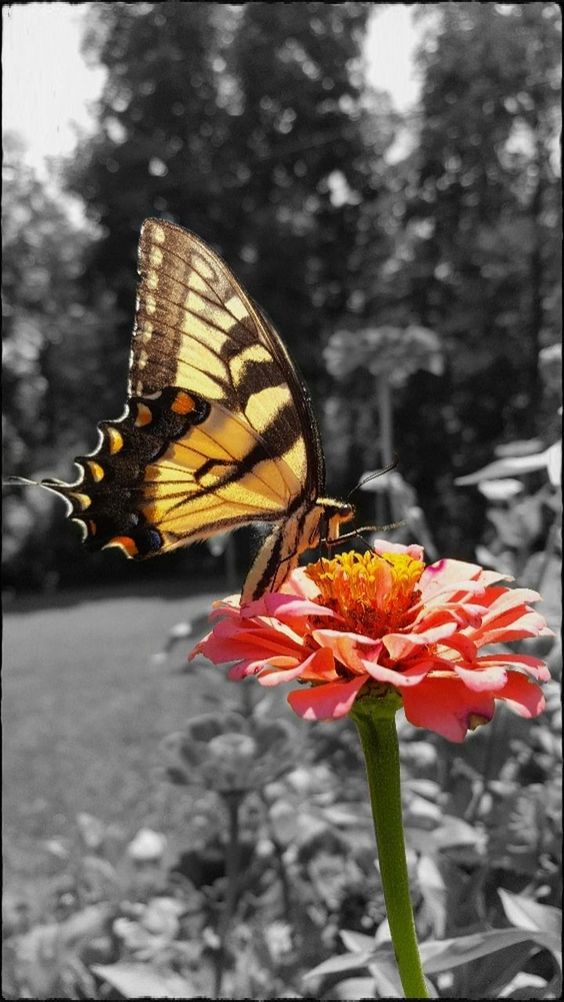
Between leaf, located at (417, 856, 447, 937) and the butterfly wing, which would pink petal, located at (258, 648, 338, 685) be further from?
leaf, located at (417, 856, 447, 937)

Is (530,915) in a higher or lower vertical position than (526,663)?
lower

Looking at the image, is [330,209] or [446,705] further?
[330,209]

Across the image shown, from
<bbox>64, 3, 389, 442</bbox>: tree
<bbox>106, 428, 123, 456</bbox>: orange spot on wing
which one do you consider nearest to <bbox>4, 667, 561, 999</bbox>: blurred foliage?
<bbox>106, 428, 123, 456</bbox>: orange spot on wing

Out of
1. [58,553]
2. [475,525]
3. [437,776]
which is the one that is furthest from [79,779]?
[58,553]

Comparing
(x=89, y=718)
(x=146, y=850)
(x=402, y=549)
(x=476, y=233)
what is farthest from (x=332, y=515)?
(x=476, y=233)

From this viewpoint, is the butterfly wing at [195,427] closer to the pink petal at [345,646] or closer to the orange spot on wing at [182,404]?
the orange spot on wing at [182,404]

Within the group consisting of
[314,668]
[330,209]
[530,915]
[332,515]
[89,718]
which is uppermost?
[330,209]

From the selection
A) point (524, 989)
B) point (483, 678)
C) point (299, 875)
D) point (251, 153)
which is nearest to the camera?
point (483, 678)

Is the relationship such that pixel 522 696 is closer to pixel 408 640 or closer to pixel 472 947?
pixel 408 640
